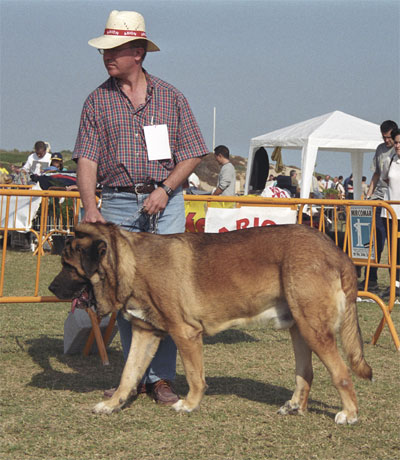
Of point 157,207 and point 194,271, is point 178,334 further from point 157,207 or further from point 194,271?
point 157,207

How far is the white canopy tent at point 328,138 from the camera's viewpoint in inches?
734

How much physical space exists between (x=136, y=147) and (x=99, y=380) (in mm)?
1975

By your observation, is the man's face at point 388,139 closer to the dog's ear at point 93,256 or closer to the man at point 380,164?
the man at point 380,164

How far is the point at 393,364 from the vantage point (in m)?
5.93

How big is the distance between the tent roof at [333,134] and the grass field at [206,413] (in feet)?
41.5

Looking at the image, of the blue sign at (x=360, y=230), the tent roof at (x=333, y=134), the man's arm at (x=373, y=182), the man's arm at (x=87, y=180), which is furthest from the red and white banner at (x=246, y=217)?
the tent roof at (x=333, y=134)

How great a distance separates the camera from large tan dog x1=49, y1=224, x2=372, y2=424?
4.08 metres

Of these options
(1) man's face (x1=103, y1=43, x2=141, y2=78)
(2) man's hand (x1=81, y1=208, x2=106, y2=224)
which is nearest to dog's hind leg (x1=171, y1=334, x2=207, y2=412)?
(2) man's hand (x1=81, y1=208, x2=106, y2=224)

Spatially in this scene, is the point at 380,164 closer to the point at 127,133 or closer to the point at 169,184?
the point at 169,184

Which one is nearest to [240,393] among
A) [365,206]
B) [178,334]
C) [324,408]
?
[324,408]

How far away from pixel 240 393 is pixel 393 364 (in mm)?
1780

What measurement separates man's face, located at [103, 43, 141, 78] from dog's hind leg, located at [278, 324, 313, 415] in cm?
224

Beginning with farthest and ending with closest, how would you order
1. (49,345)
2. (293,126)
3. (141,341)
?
(293,126) < (49,345) < (141,341)

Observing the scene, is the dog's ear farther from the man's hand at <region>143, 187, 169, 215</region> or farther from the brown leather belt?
the brown leather belt
